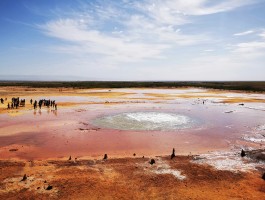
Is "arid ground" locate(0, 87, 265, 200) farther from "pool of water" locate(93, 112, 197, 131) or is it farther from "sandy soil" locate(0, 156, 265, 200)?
"pool of water" locate(93, 112, 197, 131)

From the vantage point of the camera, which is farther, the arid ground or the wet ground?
the wet ground

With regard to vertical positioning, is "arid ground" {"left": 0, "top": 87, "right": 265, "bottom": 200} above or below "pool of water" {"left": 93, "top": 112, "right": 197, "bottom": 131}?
below

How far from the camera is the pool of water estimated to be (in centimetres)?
2416

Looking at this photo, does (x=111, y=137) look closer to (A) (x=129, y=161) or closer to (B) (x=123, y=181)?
(A) (x=129, y=161)

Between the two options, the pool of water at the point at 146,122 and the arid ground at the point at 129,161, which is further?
the pool of water at the point at 146,122

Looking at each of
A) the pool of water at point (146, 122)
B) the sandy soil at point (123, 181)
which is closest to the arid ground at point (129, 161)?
the sandy soil at point (123, 181)

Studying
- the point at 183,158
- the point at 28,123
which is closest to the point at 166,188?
the point at 183,158

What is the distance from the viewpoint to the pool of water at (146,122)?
79.3 ft

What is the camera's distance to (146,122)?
26594 millimetres

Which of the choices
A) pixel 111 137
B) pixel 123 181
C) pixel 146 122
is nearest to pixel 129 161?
pixel 123 181

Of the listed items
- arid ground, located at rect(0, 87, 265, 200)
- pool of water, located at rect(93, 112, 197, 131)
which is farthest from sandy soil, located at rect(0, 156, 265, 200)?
pool of water, located at rect(93, 112, 197, 131)

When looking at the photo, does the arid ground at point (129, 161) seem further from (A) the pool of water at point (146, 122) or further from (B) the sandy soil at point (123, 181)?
(A) the pool of water at point (146, 122)

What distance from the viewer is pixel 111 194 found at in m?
11.0

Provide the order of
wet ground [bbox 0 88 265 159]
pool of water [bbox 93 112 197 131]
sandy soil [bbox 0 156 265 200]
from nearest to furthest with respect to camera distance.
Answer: sandy soil [bbox 0 156 265 200] < wet ground [bbox 0 88 265 159] < pool of water [bbox 93 112 197 131]
